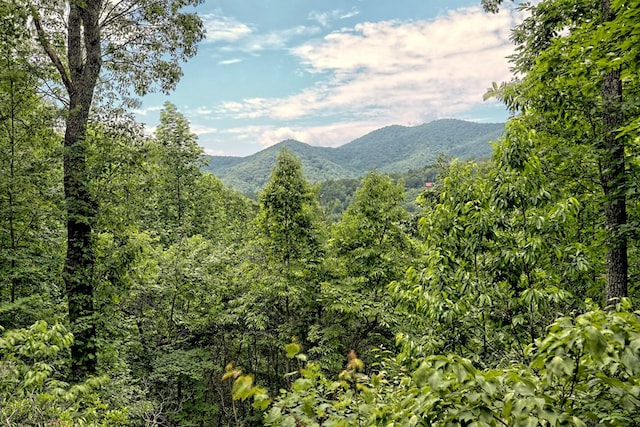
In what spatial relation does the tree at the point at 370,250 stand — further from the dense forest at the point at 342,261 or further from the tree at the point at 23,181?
the tree at the point at 23,181

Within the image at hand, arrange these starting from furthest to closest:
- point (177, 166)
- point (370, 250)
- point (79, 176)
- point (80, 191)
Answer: point (177, 166), point (370, 250), point (80, 191), point (79, 176)

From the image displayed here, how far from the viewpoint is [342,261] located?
587 inches

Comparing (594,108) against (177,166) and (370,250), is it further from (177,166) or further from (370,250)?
(177,166)

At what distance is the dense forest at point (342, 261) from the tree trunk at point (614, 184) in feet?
0.13

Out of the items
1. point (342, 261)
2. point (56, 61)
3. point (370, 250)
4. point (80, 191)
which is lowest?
point (342, 261)

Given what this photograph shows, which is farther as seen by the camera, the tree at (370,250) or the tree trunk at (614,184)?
A: the tree at (370,250)

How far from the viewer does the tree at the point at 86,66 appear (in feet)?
25.5

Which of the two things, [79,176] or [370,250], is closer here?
[79,176]

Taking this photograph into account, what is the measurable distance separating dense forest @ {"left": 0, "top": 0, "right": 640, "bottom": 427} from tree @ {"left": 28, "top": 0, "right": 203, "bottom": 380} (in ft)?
0.16

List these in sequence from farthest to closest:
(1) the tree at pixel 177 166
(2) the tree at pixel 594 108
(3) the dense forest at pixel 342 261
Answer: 1. (1) the tree at pixel 177 166
2. (2) the tree at pixel 594 108
3. (3) the dense forest at pixel 342 261

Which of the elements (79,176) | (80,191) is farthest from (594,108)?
(80,191)

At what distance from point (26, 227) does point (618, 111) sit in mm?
10347

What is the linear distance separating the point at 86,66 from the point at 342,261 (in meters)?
10.2

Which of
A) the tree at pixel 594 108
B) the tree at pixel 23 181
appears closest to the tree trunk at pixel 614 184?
the tree at pixel 594 108
